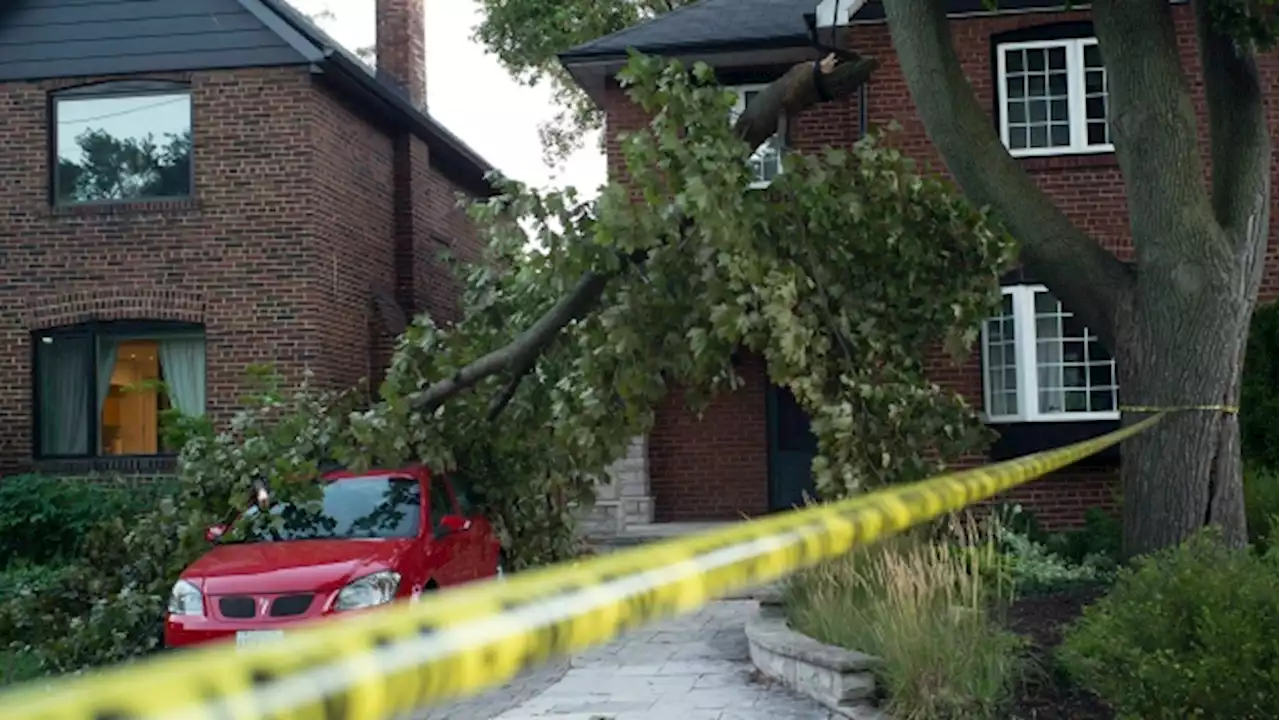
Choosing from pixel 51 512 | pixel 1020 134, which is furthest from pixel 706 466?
pixel 51 512

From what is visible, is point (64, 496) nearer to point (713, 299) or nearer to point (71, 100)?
point (71, 100)

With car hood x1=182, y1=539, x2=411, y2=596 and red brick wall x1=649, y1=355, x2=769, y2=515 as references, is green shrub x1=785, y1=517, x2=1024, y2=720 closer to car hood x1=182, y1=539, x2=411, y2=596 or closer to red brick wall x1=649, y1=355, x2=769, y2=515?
car hood x1=182, y1=539, x2=411, y2=596

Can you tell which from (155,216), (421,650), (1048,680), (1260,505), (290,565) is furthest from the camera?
(155,216)

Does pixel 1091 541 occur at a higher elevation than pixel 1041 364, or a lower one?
lower

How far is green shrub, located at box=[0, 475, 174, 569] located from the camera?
50.9ft

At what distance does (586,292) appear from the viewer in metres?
8.64

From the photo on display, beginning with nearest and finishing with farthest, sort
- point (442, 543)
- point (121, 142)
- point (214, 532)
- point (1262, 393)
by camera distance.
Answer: point (214, 532) → point (442, 543) → point (1262, 393) → point (121, 142)

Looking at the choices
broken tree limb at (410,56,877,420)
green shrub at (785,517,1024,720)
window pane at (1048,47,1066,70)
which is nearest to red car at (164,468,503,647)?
broken tree limb at (410,56,877,420)

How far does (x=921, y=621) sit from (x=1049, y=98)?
1029 centimetres

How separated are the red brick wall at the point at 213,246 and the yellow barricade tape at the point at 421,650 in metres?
15.6

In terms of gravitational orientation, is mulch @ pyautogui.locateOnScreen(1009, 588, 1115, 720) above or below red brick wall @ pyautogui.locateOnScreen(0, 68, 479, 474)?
below

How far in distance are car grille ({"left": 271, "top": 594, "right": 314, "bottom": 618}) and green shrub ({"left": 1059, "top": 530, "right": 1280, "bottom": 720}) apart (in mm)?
4667

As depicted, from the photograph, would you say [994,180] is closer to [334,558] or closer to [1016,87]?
[334,558]

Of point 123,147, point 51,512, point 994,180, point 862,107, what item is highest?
point 862,107
